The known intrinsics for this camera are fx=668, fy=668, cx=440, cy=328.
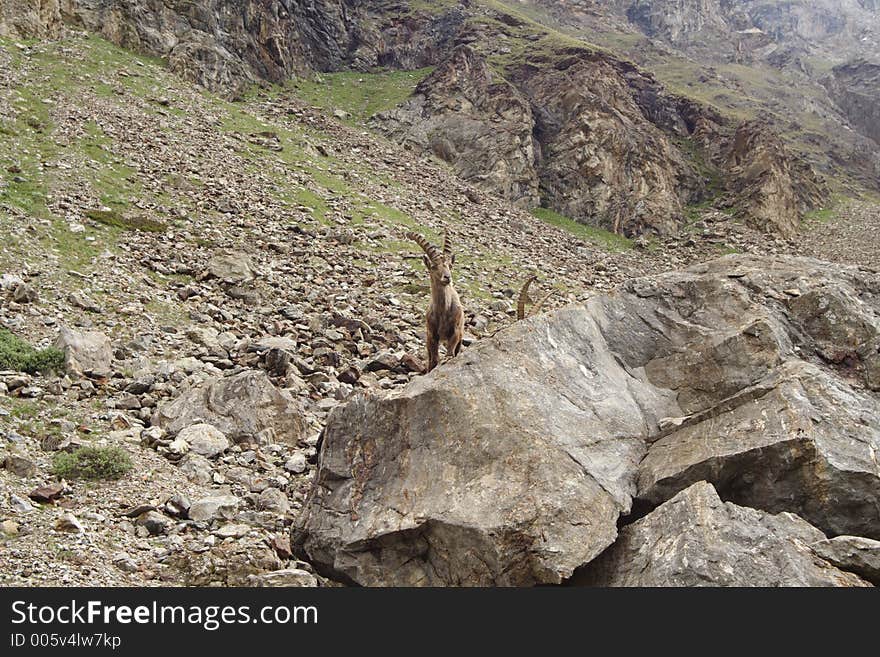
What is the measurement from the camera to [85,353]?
478 inches

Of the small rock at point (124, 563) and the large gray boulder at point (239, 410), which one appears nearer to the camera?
the small rock at point (124, 563)

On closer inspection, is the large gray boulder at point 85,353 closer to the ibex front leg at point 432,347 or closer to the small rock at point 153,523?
the small rock at point 153,523

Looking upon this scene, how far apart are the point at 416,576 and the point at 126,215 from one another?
687 inches

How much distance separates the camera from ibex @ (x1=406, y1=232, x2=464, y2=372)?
11969 millimetres

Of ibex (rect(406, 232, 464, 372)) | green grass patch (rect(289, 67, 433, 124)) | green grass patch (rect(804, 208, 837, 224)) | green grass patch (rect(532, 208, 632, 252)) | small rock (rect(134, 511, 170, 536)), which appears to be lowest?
green grass patch (rect(532, 208, 632, 252))

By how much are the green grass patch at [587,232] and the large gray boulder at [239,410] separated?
37.0m

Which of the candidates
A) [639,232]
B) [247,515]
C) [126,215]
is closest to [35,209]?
[126,215]

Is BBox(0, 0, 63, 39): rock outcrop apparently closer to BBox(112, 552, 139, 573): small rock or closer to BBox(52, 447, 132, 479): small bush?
BBox(52, 447, 132, 479): small bush

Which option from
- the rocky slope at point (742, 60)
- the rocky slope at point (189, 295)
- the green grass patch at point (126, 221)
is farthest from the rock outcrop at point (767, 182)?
the green grass patch at point (126, 221)

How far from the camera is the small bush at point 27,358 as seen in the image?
11406mm

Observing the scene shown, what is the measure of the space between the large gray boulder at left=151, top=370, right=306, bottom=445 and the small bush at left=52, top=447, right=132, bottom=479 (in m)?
1.59

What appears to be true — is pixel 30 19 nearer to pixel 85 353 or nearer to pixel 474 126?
pixel 474 126

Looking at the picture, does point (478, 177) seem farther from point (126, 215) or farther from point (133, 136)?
point (126, 215)

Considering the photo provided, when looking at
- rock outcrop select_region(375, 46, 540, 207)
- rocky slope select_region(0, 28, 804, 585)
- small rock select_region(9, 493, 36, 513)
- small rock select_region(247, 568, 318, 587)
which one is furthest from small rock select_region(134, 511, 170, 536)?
rock outcrop select_region(375, 46, 540, 207)
